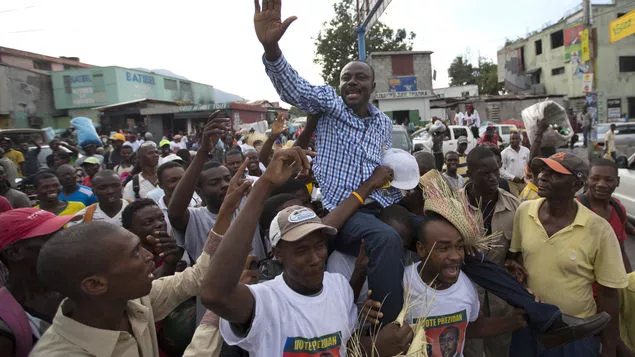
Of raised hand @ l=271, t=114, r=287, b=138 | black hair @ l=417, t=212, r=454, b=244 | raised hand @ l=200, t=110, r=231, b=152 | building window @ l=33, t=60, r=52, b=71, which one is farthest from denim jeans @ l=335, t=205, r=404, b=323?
building window @ l=33, t=60, r=52, b=71

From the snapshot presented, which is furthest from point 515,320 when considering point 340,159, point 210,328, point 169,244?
point 169,244

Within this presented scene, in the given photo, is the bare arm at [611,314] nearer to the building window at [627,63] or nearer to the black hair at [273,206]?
the black hair at [273,206]

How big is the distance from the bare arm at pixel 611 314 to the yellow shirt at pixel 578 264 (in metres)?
0.06

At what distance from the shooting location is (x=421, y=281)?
2369 millimetres

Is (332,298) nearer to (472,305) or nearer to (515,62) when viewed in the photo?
(472,305)

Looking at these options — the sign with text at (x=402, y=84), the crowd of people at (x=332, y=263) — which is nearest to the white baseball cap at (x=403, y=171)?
the crowd of people at (x=332, y=263)

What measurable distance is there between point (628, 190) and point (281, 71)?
7851 mm

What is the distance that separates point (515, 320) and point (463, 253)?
526 mm

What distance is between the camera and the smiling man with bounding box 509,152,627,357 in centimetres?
247

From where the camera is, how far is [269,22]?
7.09 ft

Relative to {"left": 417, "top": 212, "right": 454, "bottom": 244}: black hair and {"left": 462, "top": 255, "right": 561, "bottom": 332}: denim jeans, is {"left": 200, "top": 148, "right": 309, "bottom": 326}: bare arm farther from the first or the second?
{"left": 462, "top": 255, "right": 561, "bottom": 332}: denim jeans

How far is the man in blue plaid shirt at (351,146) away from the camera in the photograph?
6.99 ft

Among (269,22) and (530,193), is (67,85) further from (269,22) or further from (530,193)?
(530,193)

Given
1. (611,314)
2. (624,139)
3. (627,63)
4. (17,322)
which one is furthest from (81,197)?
(627,63)
